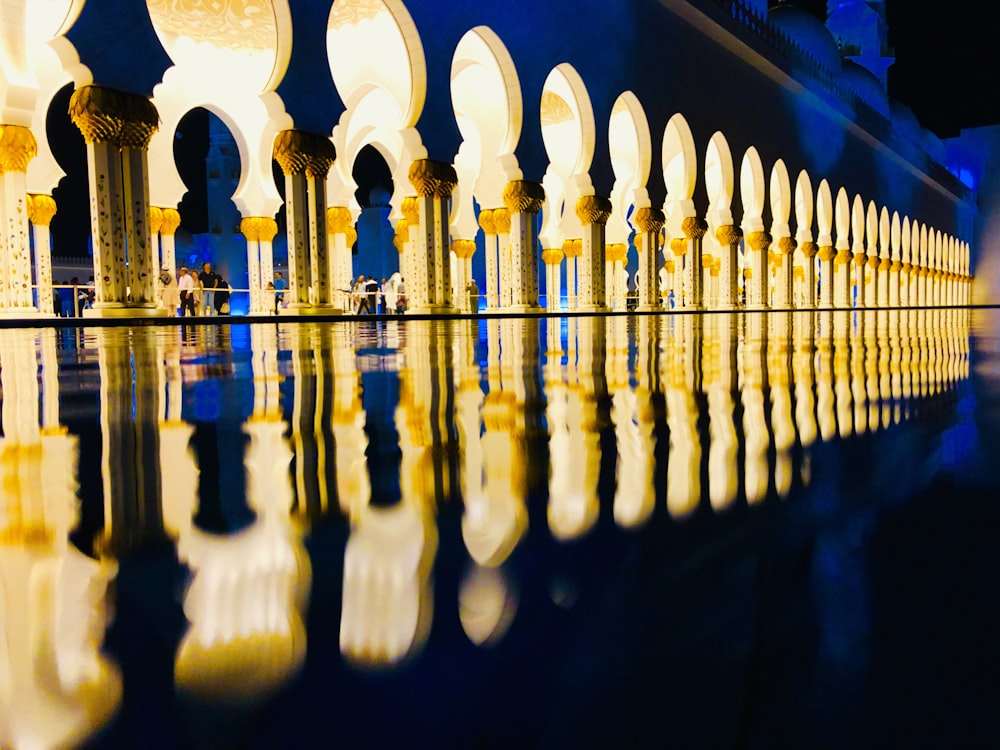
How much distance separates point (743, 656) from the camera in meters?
0.30

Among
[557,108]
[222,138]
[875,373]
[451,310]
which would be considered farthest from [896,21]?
[875,373]

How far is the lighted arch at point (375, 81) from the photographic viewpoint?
8516 millimetres

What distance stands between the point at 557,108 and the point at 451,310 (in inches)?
231

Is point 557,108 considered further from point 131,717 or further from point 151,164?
point 131,717

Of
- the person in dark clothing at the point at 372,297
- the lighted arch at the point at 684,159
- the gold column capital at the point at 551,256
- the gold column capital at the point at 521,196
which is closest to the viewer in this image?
the gold column capital at the point at 521,196

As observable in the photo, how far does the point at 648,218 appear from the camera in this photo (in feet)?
40.6

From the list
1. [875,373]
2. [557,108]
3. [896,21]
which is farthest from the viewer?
[896,21]

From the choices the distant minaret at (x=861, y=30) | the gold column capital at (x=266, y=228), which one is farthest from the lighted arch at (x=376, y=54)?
the distant minaret at (x=861, y=30)

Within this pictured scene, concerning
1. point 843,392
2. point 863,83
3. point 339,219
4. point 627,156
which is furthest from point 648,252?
point 863,83

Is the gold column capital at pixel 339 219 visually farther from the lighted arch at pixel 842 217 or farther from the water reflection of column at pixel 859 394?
the lighted arch at pixel 842 217

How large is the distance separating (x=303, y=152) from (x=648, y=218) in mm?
6216

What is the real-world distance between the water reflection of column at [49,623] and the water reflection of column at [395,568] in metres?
0.09

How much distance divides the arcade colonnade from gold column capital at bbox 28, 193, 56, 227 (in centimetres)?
2

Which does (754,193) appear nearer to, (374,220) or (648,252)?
(648,252)
